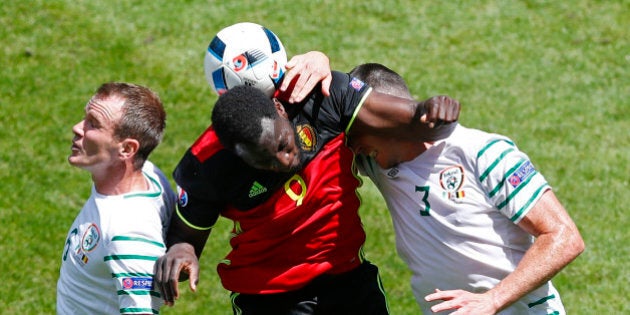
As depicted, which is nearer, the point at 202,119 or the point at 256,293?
the point at 256,293

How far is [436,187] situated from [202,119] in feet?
14.9

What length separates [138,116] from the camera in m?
5.45

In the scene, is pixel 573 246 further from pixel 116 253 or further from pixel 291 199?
pixel 116 253

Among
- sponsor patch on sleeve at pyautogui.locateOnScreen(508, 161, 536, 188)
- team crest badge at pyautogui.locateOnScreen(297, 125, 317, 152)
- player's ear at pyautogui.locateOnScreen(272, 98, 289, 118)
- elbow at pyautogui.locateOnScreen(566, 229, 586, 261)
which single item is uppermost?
player's ear at pyautogui.locateOnScreen(272, 98, 289, 118)

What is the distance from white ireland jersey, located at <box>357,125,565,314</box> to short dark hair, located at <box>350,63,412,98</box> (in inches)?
15.5

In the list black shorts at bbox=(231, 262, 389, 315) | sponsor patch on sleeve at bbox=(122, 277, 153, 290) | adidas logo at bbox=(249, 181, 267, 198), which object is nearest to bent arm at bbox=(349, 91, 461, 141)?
adidas logo at bbox=(249, 181, 267, 198)

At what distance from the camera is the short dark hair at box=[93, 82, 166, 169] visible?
5414 millimetres

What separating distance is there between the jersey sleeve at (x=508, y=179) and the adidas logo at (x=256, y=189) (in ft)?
3.33

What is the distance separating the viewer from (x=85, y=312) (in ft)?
17.9

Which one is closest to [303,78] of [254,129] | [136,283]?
[254,129]

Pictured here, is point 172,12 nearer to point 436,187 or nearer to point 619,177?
point 619,177

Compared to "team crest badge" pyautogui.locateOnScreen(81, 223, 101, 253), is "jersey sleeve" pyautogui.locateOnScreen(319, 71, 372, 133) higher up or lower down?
higher up

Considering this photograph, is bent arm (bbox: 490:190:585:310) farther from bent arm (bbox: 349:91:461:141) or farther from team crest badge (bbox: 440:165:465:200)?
bent arm (bbox: 349:91:461:141)

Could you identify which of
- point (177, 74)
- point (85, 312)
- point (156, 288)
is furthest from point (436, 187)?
Result: point (177, 74)
